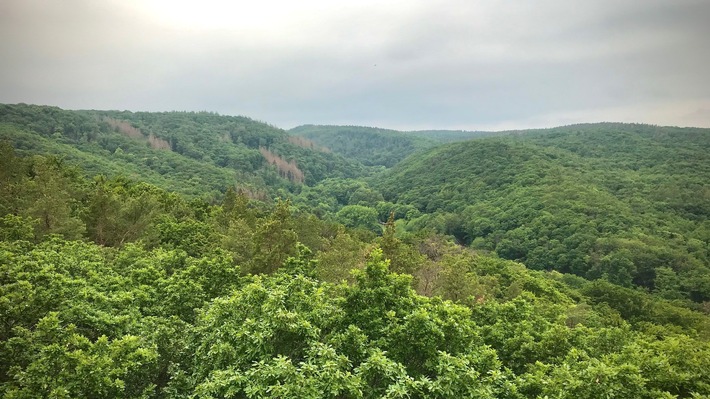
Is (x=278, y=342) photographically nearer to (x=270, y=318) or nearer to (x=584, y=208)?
(x=270, y=318)

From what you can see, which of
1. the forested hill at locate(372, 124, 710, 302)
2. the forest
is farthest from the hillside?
the forested hill at locate(372, 124, 710, 302)

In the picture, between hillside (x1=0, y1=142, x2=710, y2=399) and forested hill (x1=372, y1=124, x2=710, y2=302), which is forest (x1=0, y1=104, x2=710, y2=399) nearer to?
hillside (x1=0, y1=142, x2=710, y2=399)

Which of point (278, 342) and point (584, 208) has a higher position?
point (278, 342)

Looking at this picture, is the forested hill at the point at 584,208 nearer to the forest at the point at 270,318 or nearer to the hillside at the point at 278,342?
the forest at the point at 270,318

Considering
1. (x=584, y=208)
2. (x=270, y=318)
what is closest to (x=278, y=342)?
(x=270, y=318)

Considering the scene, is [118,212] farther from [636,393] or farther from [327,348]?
[636,393]

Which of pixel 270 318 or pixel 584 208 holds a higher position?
pixel 270 318

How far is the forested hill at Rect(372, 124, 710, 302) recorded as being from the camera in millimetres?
81750

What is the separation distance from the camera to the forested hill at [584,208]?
81.8 m

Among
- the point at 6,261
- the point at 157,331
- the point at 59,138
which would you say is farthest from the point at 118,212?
the point at 59,138

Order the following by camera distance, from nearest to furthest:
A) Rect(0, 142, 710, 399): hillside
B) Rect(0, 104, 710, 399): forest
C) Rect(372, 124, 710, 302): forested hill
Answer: Rect(0, 142, 710, 399): hillside < Rect(0, 104, 710, 399): forest < Rect(372, 124, 710, 302): forested hill

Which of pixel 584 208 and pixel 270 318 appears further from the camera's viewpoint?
pixel 584 208

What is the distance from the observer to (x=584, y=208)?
4163 inches

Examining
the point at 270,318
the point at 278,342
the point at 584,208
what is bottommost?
the point at 584,208
